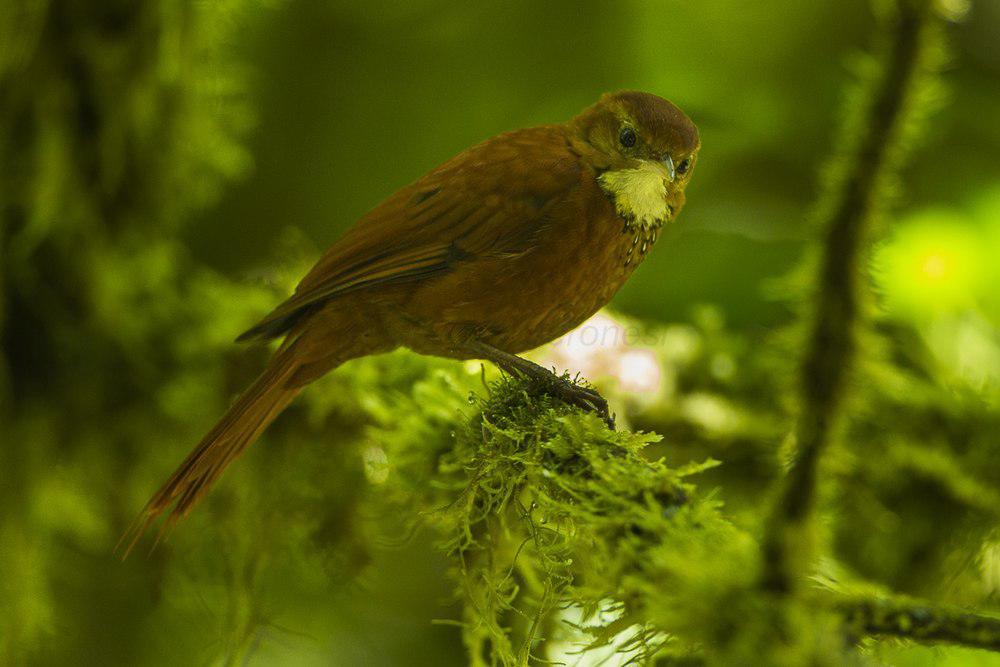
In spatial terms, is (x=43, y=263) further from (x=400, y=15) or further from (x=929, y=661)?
(x=929, y=661)

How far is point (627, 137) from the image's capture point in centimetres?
182

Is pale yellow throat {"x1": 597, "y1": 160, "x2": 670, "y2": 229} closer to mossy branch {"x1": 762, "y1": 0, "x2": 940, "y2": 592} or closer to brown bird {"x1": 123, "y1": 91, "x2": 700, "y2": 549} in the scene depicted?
brown bird {"x1": 123, "y1": 91, "x2": 700, "y2": 549}

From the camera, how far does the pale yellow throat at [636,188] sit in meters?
1.81

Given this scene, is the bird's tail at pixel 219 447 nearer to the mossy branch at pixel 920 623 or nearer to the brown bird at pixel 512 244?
the brown bird at pixel 512 244

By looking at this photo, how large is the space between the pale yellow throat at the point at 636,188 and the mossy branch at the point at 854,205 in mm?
717

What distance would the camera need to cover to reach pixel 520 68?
11.6 feet

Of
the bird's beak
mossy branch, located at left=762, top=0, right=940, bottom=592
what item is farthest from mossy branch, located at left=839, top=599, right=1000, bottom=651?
the bird's beak

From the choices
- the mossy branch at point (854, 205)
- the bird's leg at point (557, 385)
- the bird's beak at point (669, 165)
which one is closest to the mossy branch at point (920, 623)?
the mossy branch at point (854, 205)

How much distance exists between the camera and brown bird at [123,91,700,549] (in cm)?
179

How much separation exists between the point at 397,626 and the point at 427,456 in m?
1.88

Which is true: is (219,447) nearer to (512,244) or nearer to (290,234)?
(512,244)

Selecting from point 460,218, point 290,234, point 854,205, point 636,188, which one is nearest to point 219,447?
point 460,218

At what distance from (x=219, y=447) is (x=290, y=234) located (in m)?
1.17

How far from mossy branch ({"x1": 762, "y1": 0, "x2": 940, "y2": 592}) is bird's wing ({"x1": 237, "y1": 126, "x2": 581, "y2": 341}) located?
773 millimetres
